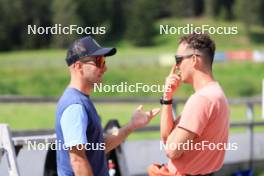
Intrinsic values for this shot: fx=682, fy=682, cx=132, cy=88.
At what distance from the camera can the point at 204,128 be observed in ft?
15.0

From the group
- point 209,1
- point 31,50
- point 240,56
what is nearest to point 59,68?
point 240,56

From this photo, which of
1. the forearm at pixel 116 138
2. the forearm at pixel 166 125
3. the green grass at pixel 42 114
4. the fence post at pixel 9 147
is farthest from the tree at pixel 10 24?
the forearm at pixel 166 125

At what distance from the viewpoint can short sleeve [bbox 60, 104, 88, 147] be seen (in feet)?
14.3

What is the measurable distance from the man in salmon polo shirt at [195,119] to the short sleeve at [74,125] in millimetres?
574

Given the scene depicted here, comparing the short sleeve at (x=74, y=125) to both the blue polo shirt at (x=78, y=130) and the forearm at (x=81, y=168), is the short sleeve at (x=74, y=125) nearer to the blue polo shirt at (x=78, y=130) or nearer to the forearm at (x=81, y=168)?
the blue polo shirt at (x=78, y=130)

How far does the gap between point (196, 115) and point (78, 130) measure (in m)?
0.78

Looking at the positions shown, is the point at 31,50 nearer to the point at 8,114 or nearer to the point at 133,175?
the point at 8,114

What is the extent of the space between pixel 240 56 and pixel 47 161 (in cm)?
6465

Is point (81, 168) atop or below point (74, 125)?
below

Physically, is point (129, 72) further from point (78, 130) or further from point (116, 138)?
point (78, 130)

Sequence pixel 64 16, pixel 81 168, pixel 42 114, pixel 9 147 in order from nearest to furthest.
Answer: pixel 81 168, pixel 9 147, pixel 42 114, pixel 64 16

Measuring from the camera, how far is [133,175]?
8.56m

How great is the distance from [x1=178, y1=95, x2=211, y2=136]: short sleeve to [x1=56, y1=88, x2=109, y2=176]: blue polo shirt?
1.88 feet

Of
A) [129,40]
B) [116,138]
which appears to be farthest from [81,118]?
[129,40]
